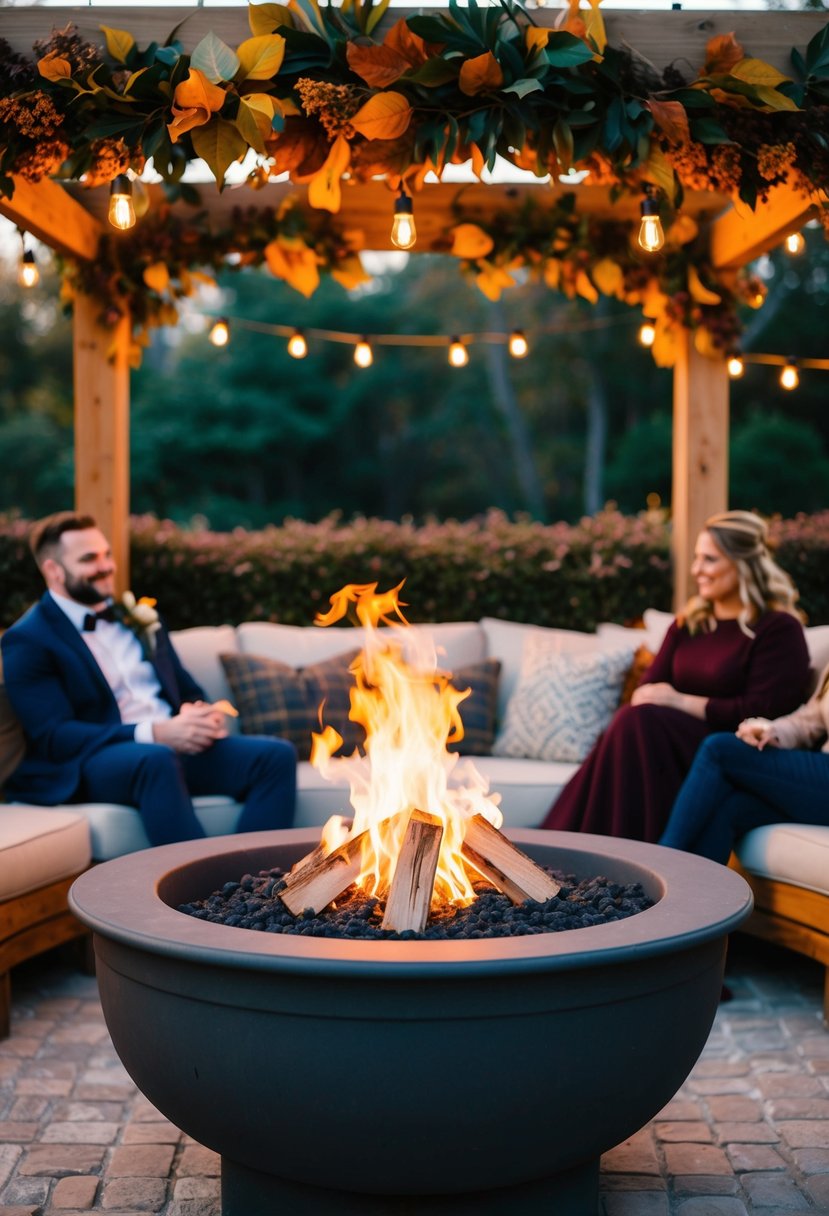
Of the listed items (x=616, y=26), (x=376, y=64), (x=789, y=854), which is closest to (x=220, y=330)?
(x=376, y=64)

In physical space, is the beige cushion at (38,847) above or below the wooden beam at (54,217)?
below

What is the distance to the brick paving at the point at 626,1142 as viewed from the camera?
2223mm

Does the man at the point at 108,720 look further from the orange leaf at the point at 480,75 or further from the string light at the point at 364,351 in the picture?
the orange leaf at the point at 480,75

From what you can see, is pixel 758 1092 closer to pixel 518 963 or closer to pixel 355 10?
pixel 518 963

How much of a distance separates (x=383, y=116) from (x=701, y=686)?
2077 millimetres

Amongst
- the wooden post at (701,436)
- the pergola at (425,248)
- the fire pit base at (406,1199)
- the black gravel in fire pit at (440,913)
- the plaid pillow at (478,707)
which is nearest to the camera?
the fire pit base at (406,1199)

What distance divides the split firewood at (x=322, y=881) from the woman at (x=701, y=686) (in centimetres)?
150

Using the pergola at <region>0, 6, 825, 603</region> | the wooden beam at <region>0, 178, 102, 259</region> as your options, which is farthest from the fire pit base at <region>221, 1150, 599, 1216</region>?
the wooden beam at <region>0, 178, 102, 259</region>

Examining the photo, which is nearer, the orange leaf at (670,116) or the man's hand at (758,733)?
the orange leaf at (670,116)

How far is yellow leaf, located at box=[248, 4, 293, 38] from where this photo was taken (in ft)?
9.14

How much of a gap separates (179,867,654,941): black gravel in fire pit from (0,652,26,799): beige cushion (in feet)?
4.77

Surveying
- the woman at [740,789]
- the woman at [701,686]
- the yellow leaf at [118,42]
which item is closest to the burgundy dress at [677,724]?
the woman at [701,686]

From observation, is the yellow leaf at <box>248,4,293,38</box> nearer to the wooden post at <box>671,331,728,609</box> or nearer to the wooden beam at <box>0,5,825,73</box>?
the wooden beam at <box>0,5,825,73</box>

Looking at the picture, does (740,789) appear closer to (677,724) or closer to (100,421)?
(677,724)
